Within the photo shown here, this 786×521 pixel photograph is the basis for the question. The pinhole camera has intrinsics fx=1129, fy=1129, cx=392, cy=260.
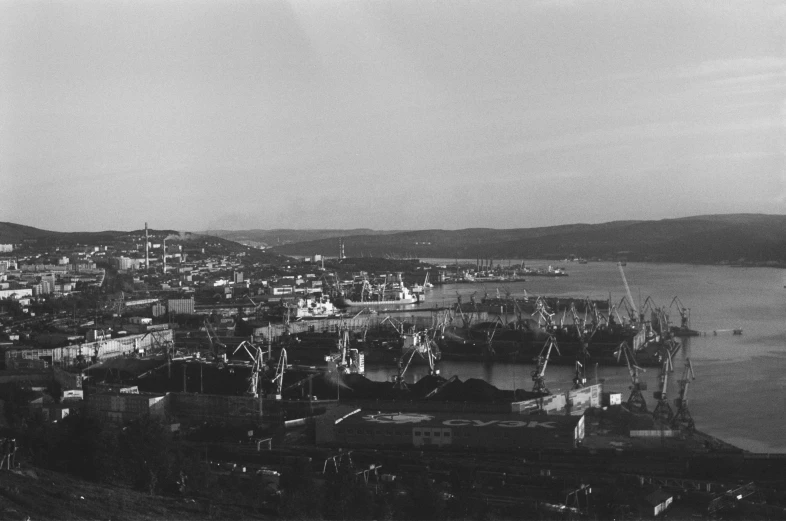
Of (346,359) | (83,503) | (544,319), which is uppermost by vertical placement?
(83,503)

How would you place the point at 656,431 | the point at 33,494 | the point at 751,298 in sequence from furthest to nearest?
the point at 751,298 → the point at 656,431 → the point at 33,494

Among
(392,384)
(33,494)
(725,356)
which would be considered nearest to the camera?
(33,494)

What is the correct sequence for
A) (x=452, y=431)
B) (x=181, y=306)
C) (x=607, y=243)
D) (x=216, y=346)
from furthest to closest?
1. (x=607, y=243)
2. (x=181, y=306)
3. (x=216, y=346)
4. (x=452, y=431)

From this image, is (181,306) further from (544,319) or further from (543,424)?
(543,424)

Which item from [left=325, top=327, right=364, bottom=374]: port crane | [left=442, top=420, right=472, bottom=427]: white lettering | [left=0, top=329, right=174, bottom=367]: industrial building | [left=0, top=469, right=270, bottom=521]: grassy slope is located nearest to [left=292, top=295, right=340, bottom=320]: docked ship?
[left=0, top=329, right=174, bottom=367]: industrial building

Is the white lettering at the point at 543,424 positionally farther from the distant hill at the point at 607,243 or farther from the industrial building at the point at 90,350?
the distant hill at the point at 607,243

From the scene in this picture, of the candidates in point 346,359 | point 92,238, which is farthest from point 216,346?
point 92,238

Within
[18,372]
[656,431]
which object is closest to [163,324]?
[18,372]

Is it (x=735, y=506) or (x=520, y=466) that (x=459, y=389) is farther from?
(x=735, y=506)
